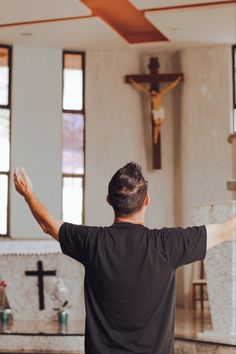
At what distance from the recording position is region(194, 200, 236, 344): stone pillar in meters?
7.05

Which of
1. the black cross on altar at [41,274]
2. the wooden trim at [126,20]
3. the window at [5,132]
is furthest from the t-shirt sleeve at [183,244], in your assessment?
the window at [5,132]

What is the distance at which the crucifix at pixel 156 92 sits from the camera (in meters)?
11.9

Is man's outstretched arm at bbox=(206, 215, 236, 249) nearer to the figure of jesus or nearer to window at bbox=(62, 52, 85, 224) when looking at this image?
the figure of jesus

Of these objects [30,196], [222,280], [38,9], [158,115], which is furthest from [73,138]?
[30,196]

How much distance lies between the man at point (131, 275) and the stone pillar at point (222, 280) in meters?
4.68

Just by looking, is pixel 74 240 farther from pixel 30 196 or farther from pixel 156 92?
pixel 156 92

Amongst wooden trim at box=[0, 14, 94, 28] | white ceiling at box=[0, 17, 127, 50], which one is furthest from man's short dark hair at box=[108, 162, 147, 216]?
white ceiling at box=[0, 17, 127, 50]

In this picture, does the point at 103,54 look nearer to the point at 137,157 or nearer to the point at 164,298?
the point at 137,157

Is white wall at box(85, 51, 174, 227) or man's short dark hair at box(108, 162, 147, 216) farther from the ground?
white wall at box(85, 51, 174, 227)

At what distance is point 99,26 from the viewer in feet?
35.3

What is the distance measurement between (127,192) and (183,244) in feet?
0.83

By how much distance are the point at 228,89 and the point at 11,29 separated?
3.36 m

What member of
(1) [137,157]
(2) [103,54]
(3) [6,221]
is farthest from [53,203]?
(2) [103,54]

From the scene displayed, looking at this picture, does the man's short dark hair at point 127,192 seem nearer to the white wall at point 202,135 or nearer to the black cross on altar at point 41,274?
the black cross on altar at point 41,274
